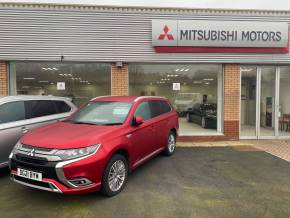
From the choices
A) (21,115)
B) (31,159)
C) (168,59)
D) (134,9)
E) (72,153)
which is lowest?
(31,159)

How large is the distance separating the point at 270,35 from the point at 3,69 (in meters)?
9.34

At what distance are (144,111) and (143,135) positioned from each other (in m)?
0.64

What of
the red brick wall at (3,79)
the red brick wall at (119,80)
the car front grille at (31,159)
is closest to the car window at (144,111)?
the car front grille at (31,159)

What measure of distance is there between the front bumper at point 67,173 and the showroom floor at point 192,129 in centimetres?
563

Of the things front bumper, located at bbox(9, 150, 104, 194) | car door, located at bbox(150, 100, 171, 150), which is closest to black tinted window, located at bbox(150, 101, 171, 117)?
car door, located at bbox(150, 100, 171, 150)

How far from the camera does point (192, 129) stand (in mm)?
9125

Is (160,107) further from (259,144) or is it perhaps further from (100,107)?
(259,144)

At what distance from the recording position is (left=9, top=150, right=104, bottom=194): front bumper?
3.54 metres

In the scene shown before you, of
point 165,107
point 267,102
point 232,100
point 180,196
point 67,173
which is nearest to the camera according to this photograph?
point 67,173

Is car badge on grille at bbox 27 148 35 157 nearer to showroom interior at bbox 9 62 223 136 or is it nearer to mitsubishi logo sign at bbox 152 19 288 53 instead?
showroom interior at bbox 9 62 223 136

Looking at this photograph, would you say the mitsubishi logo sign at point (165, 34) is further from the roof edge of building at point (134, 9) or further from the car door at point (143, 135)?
the car door at point (143, 135)

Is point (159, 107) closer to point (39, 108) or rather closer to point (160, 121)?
point (160, 121)

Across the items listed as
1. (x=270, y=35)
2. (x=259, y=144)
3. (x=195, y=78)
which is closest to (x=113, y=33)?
(x=195, y=78)

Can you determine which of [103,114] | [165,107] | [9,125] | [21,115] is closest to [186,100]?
[165,107]
